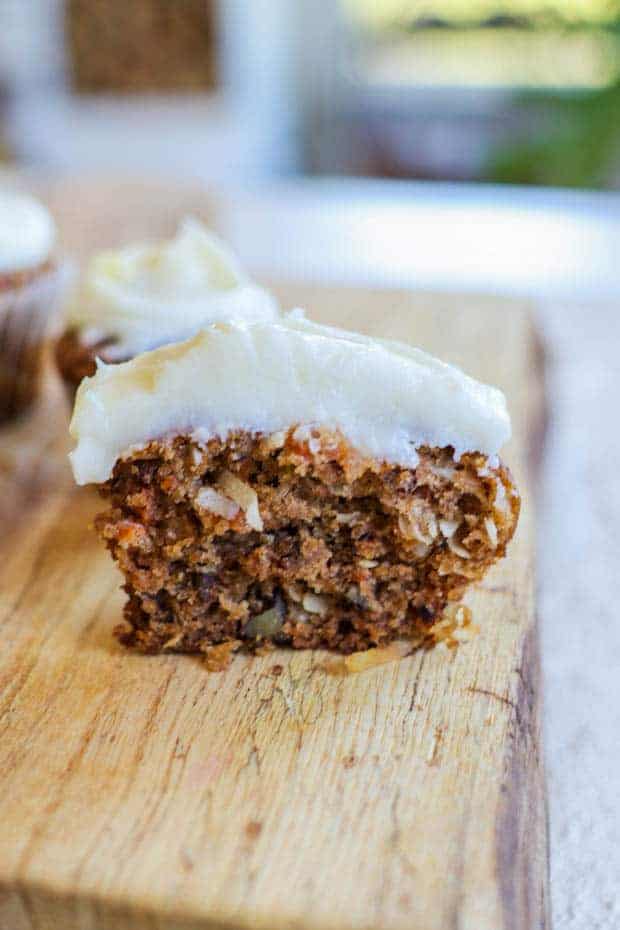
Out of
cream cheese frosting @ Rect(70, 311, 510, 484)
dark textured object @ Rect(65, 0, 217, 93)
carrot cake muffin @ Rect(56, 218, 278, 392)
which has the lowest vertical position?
dark textured object @ Rect(65, 0, 217, 93)

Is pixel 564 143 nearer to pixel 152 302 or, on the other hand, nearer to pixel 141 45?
pixel 141 45

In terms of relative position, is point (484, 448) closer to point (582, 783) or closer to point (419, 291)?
point (582, 783)

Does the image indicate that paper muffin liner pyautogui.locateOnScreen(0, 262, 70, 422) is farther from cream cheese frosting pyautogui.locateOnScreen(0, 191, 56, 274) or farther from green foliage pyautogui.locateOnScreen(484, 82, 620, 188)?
green foliage pyautogui.locateOnScreen(484, 82, 620, 188)

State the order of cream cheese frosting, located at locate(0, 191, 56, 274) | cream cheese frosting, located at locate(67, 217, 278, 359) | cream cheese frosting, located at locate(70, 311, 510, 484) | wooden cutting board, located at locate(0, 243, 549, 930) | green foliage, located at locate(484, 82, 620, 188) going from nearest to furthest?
1. wooden cutting board, located at locate(0, 243, 549, 930)
2. cream cheese frosting, located at locate(70, 311, 510, 484)
3. cream cheese frosting, located at locate(67, 217, 278, 359)
4. cream cheese frosting, located at locate(0, 191, 56, 274)
5. green foliage, located at locate(484, 82, 620, 188)

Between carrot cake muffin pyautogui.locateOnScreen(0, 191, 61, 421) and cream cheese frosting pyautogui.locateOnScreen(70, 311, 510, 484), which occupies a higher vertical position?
cream cheese frosting pyautogui.locateOnScreen(70, 311, 510, 484)

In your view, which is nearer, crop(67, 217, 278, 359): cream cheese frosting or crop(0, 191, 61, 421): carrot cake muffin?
crop(67, 217, 278, 359): cream cheese frosting

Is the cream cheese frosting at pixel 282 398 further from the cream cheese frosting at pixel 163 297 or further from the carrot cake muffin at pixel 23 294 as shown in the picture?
the carrot cake muffin at pixel 23 294

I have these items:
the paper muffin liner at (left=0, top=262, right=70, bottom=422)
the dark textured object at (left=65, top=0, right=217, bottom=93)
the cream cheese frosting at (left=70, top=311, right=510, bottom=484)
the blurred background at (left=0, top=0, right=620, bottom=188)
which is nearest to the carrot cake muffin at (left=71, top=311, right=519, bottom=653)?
the cream cheese frosting at (left=70, top=311, right=510, bottom=484)

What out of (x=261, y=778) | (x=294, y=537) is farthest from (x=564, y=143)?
(x=261, y=778)
